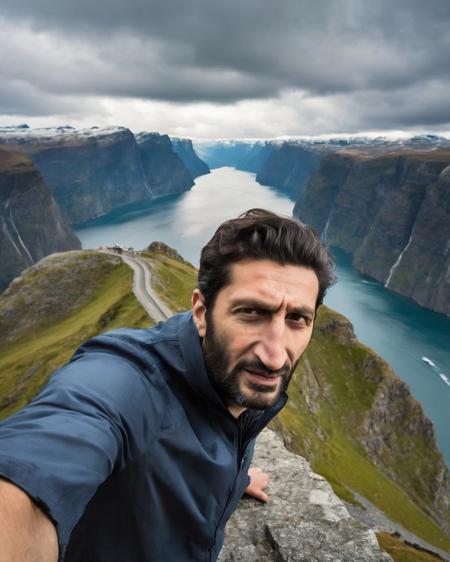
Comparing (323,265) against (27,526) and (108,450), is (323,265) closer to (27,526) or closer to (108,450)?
(108,450)

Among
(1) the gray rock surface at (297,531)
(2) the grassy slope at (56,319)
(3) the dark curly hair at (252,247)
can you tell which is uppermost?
(3) the dark curly hair at (252,247)

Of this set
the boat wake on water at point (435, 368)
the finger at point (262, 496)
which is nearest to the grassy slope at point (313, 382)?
the finger at point (262, 496)

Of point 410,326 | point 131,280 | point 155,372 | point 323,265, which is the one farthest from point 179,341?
point 410,326

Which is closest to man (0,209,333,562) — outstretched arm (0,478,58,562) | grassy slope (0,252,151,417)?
outstretched arm (0,478,58,562)

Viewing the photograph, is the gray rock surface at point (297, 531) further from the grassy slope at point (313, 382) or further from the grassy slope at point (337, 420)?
the grassy slope at point (313, 382)

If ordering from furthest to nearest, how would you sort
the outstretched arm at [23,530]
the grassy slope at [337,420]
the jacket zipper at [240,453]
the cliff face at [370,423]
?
1. the cliff face at [370,423]
2. the grassy slope at [337,420]
3. the jacket zipper at [240,453]
4. the outstretched arm at [23,530]

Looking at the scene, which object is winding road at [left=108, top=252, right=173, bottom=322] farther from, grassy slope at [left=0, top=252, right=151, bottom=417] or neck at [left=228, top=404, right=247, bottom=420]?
neck at [left=228, top=404, right=247, bottom=420]

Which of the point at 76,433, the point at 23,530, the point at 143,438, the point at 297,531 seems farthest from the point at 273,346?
the point at 297,531
